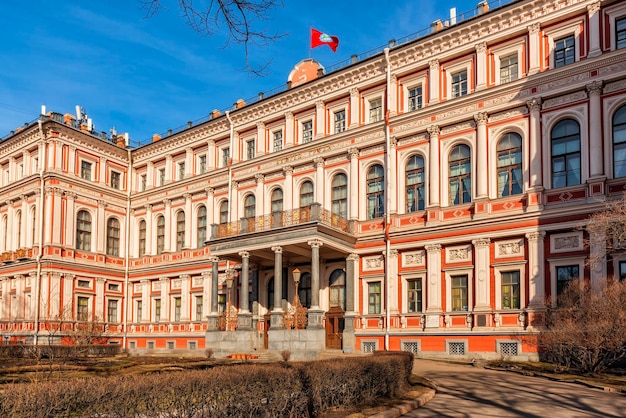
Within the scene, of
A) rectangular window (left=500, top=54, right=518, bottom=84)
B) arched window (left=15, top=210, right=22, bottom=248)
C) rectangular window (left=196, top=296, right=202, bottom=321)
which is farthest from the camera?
arched window (left=15, top=210, right=22, bottom=248)

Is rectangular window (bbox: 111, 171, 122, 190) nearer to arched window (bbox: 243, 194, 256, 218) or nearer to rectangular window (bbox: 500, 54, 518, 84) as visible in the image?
arched window (bbox: 243, 194, 256, 218)

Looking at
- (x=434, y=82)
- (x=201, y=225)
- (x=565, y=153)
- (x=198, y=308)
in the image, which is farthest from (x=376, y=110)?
(x=198, y=308)

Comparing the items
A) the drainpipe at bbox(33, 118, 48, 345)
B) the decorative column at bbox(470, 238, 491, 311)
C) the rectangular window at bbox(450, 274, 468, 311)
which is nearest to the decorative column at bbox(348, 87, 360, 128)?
the decorative column at bbox(470, 238, 491, 311)

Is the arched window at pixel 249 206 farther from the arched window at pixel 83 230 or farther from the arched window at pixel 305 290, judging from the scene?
the arched window at pixel 83 230

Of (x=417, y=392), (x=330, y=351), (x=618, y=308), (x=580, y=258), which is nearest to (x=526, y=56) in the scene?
(x=580, y=258)

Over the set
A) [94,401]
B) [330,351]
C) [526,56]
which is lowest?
[330,351]

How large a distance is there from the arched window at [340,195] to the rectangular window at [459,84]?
7.09 m

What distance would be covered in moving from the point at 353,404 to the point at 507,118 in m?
18.4

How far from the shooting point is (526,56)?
26.9m

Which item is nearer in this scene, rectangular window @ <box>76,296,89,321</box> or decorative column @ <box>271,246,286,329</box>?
decorative column @ <box>271,246,286,329</box>

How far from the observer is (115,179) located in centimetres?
4459

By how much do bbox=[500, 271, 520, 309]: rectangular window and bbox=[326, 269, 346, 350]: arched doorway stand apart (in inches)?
324

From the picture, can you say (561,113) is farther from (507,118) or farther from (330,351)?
(330,351)

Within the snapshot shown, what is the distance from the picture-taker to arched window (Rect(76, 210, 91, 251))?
41.2 meters
